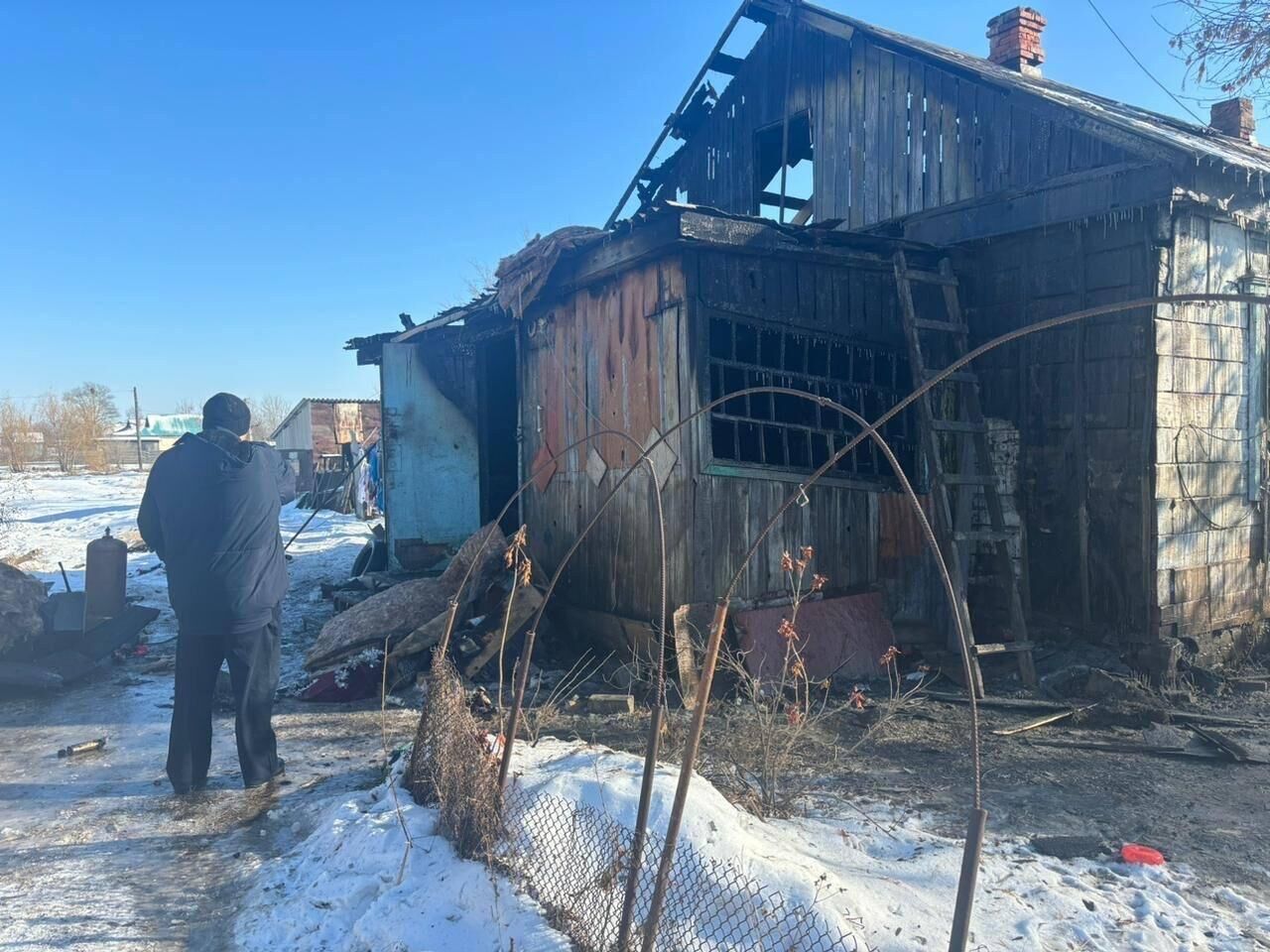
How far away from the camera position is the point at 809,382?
6.77 metres

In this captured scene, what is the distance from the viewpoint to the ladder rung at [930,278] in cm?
688

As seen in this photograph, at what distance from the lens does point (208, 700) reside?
4535 millimetres

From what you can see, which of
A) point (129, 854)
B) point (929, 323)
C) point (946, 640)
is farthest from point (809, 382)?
point (129, 854)

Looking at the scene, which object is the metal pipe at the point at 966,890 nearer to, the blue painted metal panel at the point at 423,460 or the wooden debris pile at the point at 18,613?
the wooden debris pile at the point at 18,613

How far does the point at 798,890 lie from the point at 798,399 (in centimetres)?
438

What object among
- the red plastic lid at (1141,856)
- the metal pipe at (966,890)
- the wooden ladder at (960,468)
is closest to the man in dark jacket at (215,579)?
the metal pipe at (966,890)

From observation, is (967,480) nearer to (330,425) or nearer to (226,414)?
(226,414)

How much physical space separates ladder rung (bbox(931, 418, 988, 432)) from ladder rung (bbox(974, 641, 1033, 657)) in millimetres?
1653

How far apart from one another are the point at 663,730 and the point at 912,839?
4.57ft

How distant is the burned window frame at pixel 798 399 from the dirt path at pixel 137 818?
3182 mm

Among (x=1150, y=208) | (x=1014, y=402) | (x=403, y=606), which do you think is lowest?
(x=403, y=606)

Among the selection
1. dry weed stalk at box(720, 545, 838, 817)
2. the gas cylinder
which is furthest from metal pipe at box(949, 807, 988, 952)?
the gas cylinder

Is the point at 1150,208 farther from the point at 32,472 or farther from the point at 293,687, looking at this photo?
the point at 32,472

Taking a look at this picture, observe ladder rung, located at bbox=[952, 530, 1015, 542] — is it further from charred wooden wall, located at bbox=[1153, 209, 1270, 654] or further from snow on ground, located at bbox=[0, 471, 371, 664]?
snow on ground, located at bbox=[0, 471, 371, 664]
